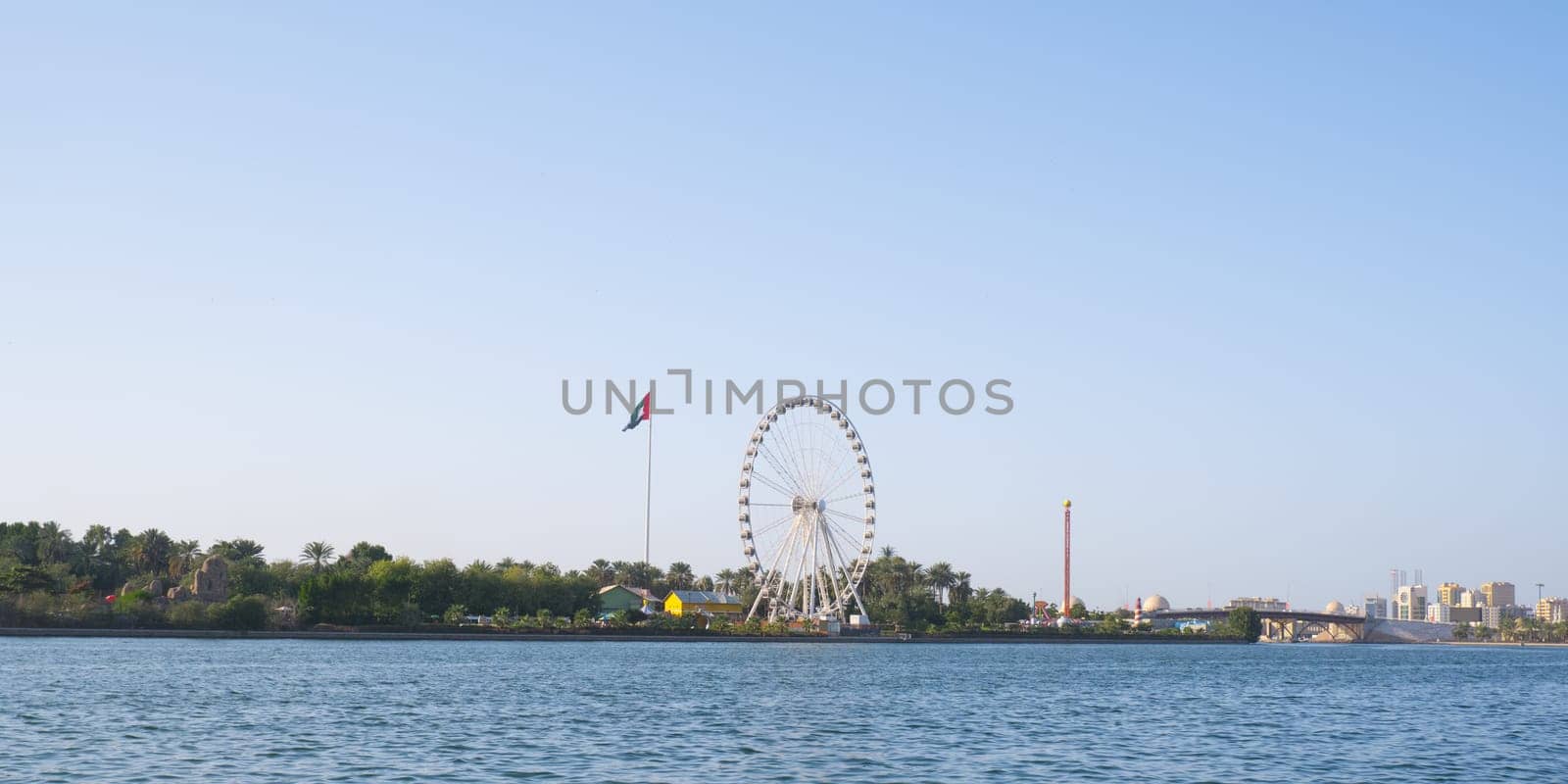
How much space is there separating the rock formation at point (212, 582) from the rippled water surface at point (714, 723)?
120 feet

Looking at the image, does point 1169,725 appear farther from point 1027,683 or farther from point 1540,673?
point 1540,673

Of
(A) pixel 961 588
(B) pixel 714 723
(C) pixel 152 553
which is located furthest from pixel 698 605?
(B) pixel 714 723

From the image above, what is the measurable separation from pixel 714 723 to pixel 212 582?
9428cm

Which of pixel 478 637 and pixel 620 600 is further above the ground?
pixel 620 600

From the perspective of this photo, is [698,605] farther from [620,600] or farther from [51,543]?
[51,543]

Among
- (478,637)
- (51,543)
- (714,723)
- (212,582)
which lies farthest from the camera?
(51,543)

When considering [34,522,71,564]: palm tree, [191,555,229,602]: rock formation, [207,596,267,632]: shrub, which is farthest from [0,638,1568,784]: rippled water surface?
[34,522,71,564]: palm tree

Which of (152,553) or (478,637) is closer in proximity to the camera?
(478,637)

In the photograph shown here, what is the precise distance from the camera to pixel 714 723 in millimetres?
49406

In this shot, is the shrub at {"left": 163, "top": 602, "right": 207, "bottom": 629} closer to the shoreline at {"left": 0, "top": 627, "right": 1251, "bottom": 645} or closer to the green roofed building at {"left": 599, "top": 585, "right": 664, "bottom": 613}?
the shoreline at {"left": 0, "top": 627, "right": 1251, "bottom": 645}

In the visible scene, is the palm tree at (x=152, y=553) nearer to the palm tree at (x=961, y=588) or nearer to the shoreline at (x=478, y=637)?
the shoreline at (x=478, y=637)

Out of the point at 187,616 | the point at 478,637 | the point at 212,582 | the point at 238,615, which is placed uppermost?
the point at 212,582

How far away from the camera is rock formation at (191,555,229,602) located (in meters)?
129

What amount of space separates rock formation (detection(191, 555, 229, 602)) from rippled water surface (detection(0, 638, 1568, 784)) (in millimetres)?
36578
